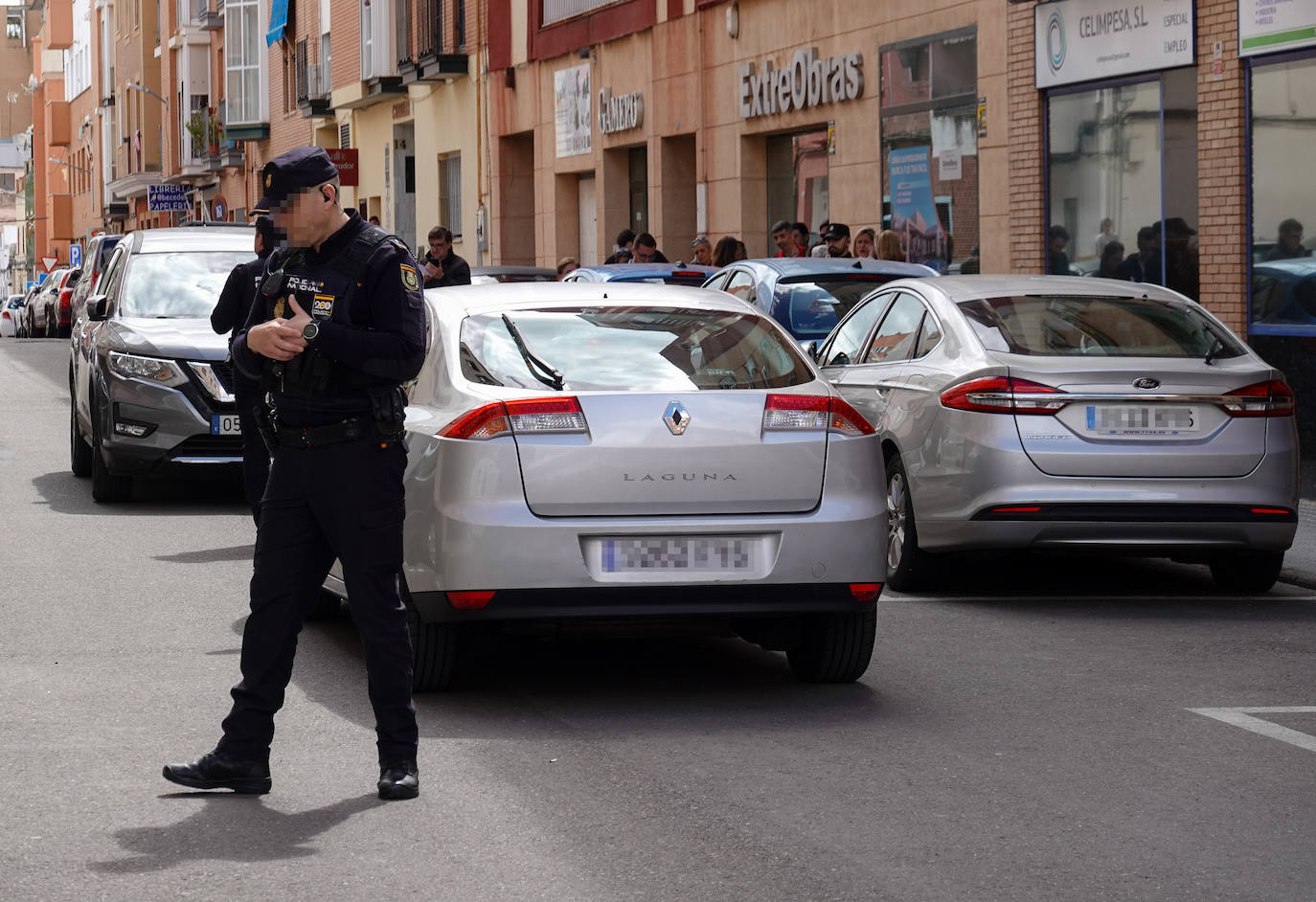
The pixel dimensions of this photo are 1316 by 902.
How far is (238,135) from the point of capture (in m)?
56.3

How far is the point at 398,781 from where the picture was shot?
6.08 m

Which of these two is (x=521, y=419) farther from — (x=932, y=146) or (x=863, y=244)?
(x=932, y=146)

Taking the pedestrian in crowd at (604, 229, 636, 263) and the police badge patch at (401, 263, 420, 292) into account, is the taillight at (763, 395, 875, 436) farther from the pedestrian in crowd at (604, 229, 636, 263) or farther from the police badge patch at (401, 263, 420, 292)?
the pedestrian in crowd at (604, 229, 636, 263)

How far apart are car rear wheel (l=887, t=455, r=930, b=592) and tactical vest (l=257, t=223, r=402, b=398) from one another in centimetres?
465

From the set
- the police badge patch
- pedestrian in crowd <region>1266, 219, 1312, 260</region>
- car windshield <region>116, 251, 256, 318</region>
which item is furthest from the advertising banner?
the police badge patch

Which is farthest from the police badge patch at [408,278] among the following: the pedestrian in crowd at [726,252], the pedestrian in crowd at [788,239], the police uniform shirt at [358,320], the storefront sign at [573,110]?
the storefront sign at [573,110]

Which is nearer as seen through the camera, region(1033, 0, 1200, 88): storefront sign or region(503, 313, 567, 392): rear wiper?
region(503, 313, 567, 392): rear wiper

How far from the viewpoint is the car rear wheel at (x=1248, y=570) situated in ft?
34.2

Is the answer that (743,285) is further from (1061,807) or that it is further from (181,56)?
(181,56)

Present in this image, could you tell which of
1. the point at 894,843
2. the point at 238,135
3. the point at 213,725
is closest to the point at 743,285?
the point at 213,725

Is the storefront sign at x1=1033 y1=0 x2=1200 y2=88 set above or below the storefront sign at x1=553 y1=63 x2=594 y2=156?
below

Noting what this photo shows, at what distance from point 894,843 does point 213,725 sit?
2.50 m

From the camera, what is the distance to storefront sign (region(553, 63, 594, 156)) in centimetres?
3219

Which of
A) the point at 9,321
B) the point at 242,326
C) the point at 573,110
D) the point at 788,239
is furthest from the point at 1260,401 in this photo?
the point at 9,321
